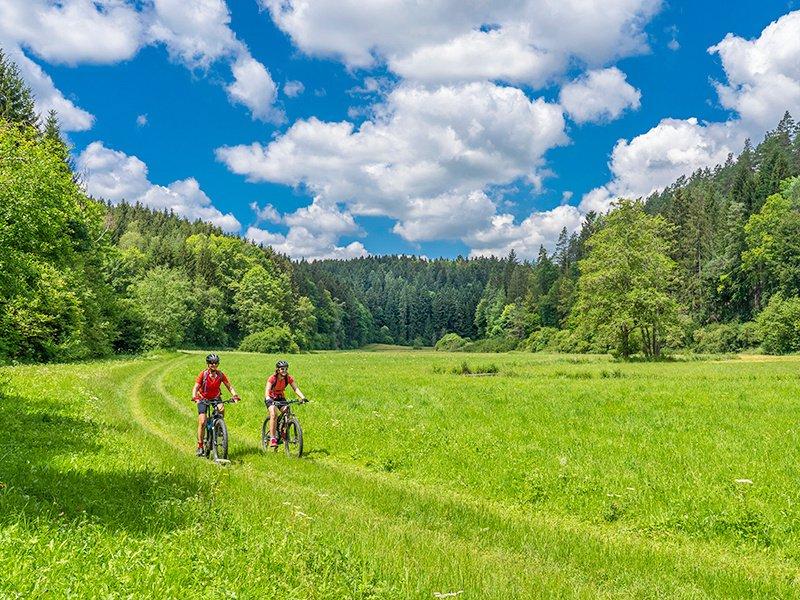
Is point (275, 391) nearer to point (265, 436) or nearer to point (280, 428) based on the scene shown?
point (280, 428)

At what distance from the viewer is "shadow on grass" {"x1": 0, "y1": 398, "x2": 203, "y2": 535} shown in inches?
291

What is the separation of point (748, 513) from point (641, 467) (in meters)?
3.06

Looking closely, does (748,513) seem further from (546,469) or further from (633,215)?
(633,215)

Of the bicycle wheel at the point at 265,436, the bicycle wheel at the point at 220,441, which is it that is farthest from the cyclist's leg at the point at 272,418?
the bicycle wheel at the point at 220,441

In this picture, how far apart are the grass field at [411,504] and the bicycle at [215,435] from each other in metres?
0.66

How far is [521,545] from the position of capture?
8578mm

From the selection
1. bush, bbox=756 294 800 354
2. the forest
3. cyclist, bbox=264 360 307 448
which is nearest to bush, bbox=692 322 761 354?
the forest

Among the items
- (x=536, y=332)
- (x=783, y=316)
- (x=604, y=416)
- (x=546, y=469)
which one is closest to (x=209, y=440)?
(x=546, y=469)

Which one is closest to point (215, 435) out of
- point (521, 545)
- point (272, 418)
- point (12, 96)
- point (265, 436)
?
point (272, 418)

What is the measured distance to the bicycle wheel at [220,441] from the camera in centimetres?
1403

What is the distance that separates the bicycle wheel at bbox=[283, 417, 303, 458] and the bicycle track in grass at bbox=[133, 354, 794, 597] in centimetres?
231

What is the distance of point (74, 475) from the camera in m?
9.77

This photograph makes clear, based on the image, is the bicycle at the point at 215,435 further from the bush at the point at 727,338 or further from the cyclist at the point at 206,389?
the bush at the point at 727,338

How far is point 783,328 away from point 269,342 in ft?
271
